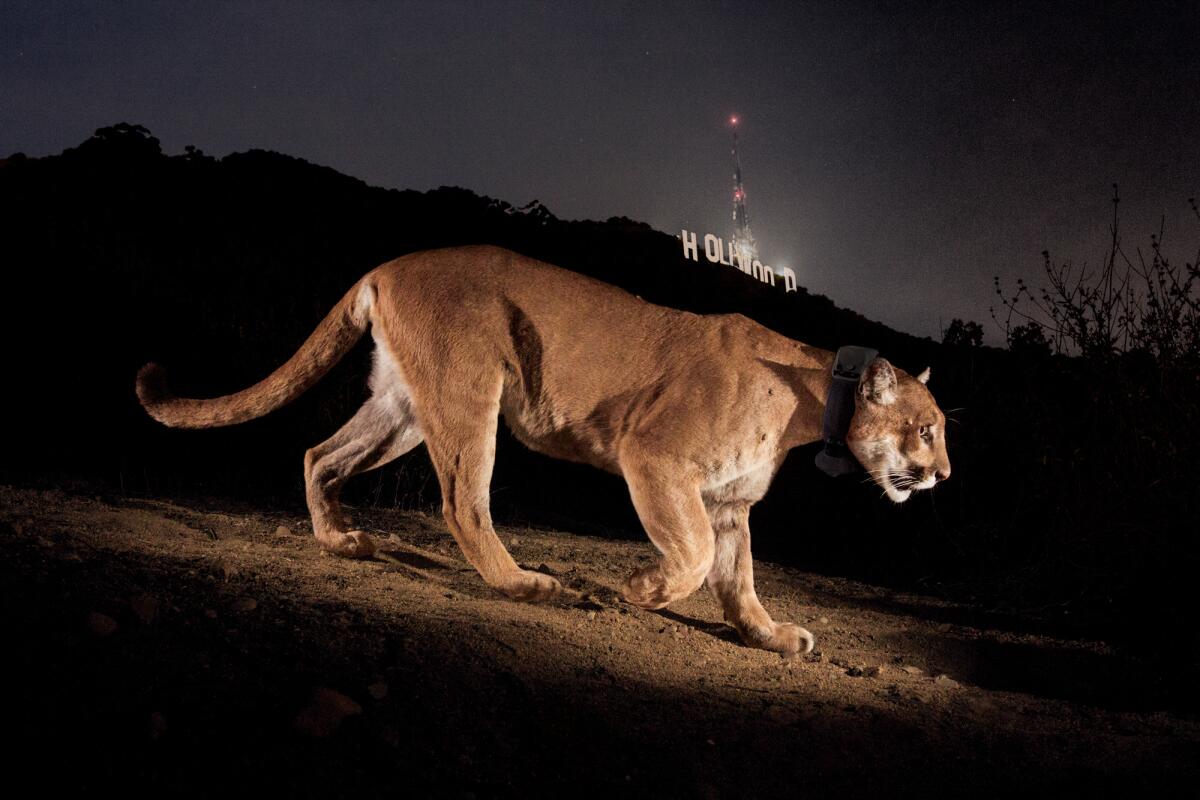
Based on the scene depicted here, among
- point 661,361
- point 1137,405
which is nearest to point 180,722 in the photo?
point 661,361

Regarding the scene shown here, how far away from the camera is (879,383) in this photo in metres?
4.17

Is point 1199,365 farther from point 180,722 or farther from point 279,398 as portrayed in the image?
point 180,722

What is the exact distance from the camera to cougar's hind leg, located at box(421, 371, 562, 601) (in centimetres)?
424

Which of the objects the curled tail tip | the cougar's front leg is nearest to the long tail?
the curled tail tip

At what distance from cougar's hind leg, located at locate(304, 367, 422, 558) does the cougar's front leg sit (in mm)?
1855

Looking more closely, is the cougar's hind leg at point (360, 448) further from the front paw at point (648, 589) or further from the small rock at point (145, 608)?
the small rock at point (145, 608)

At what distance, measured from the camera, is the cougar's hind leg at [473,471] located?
424 cm

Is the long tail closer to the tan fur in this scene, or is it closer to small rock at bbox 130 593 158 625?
the tan fur

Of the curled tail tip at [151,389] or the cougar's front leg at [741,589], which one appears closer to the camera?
the cougar's front leg at [741,589]

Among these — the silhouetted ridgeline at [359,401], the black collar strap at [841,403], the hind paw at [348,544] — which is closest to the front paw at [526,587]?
the hind paw at [348,544]

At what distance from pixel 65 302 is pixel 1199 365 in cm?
1327

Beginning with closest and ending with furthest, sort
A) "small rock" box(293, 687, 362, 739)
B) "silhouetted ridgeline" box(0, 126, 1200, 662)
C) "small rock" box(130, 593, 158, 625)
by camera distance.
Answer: "small rock" box(293, 687, 362, 739) → "small rock" box(130, 593, 158, 625) → "silhouetted ridgeline" box(0, 126, 1200, 662)

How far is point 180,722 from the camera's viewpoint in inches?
82.0

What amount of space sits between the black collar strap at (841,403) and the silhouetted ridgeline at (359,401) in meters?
2.87
